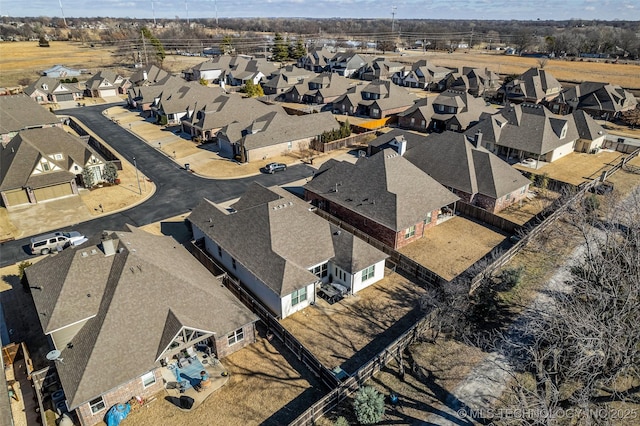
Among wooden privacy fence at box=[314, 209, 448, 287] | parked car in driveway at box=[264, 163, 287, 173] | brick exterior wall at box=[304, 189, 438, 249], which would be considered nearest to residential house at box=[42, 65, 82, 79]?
parked car in driveway at box=[264, 163, 287, 173]

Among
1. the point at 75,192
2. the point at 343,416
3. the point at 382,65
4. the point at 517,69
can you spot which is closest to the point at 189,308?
the point at 343,416

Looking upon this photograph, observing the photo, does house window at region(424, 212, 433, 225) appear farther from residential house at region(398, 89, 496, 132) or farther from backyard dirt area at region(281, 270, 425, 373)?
residential house at region(398, 89, 496, 132)

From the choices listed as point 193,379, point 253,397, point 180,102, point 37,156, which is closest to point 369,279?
point 253,397

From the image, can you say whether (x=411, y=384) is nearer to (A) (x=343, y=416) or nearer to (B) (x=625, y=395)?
(A) (x=343, y=416)

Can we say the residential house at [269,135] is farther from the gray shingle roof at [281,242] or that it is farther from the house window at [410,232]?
the house window at [410,232]

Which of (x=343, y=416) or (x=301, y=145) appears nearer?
(x=343, y=416)

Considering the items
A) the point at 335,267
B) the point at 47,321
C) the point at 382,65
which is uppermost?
the point at 382,65
